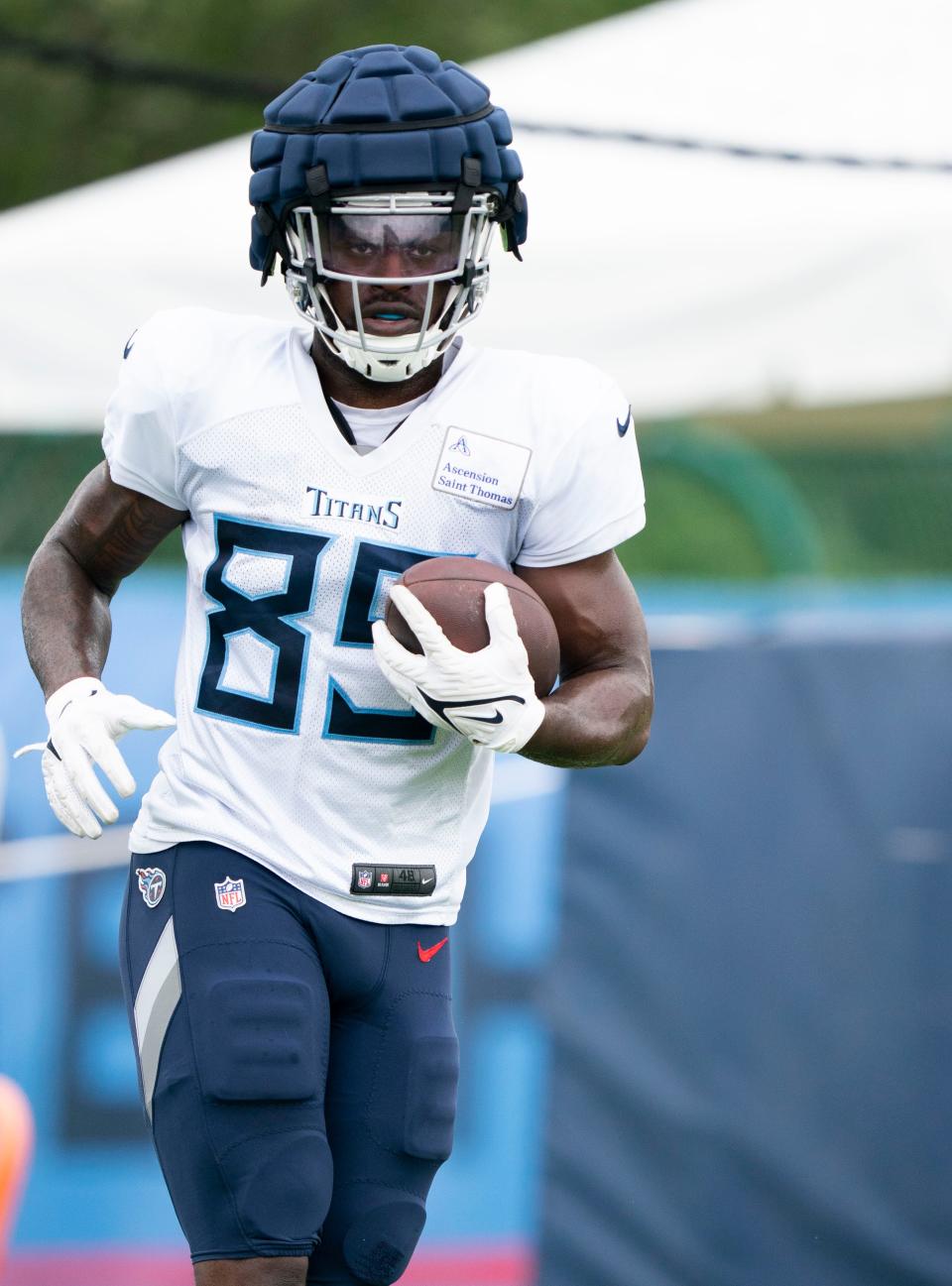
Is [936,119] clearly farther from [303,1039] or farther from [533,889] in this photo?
[303,1039]

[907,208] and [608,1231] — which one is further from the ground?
[907,208]

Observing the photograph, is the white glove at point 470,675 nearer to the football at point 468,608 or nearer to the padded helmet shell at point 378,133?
the football at point 468,608

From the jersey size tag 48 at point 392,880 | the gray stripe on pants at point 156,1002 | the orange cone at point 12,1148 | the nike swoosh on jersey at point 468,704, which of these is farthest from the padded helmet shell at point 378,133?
the orange cone at point 12,1148

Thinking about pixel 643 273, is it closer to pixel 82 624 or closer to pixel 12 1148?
pixel 82 624

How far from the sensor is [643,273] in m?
5.10

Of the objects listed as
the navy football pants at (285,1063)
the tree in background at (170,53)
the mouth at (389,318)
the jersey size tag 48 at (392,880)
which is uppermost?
the tree in background at (170,53)

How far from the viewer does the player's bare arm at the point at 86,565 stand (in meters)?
3.03

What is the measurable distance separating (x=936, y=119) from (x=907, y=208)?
2.25 feet

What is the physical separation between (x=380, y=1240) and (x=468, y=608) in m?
0.94

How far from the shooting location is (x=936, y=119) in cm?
565

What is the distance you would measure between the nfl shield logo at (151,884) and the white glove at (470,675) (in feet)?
1.66

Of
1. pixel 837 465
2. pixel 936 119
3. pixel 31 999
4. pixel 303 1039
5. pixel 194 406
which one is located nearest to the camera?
pixel 303 1039

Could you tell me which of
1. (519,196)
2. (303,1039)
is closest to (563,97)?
(519,196)

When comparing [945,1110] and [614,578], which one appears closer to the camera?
[614,578]
